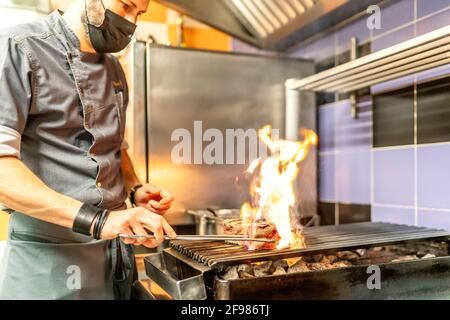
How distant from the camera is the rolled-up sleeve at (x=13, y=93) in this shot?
3.67 ft

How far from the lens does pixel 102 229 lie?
109 centimetres

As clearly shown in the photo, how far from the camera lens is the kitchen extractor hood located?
1886 mm

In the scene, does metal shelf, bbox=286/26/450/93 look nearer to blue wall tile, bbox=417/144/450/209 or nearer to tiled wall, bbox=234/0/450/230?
tiled wall, bbox=234/0/450/230

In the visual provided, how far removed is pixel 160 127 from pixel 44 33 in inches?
28.1

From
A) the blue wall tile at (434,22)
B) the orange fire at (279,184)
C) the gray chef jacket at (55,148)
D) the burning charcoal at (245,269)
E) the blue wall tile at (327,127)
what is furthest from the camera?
the blue wall tile at (327,127)

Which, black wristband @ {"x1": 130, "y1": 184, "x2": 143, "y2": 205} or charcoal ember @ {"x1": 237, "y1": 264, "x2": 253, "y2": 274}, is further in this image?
black wristband @ {"x1": 130, "y1": 184, "x2": 143, "y2": 205}

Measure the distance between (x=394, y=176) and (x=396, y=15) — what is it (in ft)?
2.19

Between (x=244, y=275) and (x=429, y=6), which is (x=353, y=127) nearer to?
(x=429, y=6)

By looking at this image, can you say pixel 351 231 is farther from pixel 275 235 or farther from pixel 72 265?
pixel 72 265

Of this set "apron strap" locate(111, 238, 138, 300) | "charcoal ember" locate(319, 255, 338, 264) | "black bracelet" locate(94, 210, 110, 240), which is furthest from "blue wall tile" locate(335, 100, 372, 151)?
"black bracelet" locate(94, 210, 110, 240)

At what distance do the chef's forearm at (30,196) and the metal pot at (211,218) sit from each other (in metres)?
0.68

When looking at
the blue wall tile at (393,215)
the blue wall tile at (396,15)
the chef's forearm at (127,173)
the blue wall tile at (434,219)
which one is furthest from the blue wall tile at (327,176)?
the chef's forearm at (127,173)

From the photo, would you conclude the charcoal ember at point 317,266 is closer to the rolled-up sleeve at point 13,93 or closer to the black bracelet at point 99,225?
the black bracelet at point 99,225

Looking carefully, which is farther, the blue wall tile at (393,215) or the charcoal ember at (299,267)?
the blue wall tile at (393,215)
